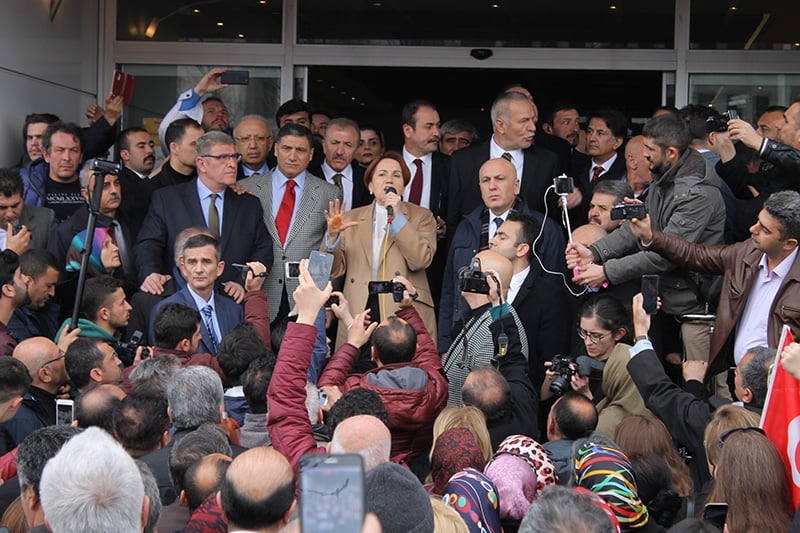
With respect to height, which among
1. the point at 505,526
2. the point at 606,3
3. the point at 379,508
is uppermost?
the point at 606,3

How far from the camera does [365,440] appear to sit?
10.6 ft

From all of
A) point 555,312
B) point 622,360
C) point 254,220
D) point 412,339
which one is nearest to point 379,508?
point 412,339

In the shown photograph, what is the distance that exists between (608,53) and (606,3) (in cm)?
40

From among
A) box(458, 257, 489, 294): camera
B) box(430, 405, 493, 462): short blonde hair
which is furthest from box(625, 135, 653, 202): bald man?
box(430, 405, 493, 462): short blonde hair

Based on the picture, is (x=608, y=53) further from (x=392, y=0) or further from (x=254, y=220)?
(x=254, y=220)

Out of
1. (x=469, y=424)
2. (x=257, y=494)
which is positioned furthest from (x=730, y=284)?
(x=257, y=494)

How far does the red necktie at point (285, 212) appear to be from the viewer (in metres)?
6.79

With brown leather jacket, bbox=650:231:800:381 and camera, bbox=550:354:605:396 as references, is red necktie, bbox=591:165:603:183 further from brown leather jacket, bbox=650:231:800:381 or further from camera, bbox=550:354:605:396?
camera, bbox=550:354:605:396

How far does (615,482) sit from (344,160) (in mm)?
4305

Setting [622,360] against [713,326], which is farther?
[713,326]

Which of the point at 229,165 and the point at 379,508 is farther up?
the point at 229,165

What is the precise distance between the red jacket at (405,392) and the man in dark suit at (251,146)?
Result: 2864mm

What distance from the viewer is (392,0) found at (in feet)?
29.4

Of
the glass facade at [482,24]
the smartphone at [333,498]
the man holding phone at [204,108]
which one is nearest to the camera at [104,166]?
the man holding phone at [204,108]
